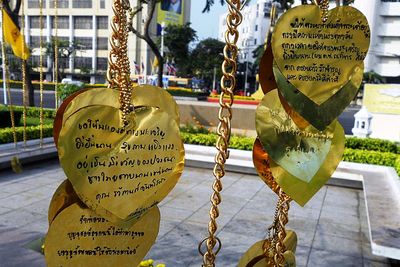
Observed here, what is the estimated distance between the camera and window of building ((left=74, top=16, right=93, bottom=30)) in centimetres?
4456

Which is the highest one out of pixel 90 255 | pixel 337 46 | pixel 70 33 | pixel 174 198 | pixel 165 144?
pixel 70 33

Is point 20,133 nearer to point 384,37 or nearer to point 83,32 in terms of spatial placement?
point 83,32

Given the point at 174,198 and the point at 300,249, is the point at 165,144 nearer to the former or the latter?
the point at 300,249

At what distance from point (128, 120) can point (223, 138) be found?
0.23 m

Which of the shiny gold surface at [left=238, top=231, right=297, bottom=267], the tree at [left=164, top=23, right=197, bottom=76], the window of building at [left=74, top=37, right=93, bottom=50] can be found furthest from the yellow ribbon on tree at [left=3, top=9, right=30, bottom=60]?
the window of building at [left=74, top=37, right=93, bottom=50]

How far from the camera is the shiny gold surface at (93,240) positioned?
32.7 inches

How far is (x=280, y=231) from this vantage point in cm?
99

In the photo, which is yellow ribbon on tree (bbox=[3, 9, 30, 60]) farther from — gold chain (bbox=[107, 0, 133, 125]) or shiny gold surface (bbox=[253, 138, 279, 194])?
shiny gold surface (bbox=[253, 138, 279, 194])

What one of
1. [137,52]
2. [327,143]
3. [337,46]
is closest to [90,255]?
[327,143]

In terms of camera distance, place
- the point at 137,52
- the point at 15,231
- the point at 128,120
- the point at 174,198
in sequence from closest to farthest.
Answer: the point at 128,120 < the point at 15,231 < the point at 174,198 < the point at 137,52

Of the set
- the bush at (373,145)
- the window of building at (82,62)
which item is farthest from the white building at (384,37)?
the bush at (373,145)

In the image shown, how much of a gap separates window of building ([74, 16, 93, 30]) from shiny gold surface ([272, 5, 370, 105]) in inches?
1855

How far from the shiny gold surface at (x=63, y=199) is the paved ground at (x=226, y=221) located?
2.62m

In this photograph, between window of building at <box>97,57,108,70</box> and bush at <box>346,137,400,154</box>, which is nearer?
bush at <box>346,137,400,154</box>
